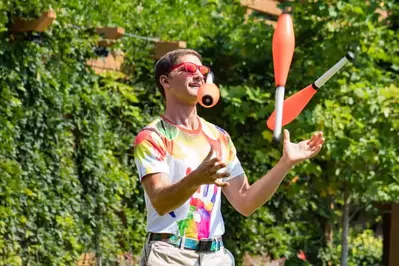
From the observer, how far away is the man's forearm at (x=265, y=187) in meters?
3.61

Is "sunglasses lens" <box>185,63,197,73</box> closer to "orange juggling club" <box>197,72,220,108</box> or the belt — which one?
"orange juggling club" <box>197,72,220,108</box>

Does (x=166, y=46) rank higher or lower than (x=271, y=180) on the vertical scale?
higher

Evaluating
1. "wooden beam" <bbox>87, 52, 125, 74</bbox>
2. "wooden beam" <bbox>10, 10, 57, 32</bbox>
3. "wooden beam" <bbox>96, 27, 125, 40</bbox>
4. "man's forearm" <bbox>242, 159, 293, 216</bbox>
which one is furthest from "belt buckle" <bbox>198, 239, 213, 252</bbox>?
"wooden beam" <bbox>87, 52, 125, 74</bbox>

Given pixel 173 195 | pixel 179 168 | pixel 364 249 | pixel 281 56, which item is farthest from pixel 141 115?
pixel 364 249

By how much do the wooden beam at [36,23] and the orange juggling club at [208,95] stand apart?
323cm

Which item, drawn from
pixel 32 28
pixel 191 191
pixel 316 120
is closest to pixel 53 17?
pixel 32 28

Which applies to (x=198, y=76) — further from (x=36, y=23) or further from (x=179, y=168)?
(x=36, y=23)

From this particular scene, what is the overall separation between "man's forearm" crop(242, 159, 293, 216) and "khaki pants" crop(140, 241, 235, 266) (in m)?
0.25

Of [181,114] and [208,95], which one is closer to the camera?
[208,95]

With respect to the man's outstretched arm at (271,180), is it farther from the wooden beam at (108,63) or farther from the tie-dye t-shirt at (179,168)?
the wooden beam at (108,63)

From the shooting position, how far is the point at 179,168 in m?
3.66

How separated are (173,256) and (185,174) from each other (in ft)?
1.03

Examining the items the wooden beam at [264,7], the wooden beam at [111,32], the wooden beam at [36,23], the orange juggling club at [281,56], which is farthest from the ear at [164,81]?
the wooden beam at [264,7]

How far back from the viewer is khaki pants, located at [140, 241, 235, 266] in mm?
3605
